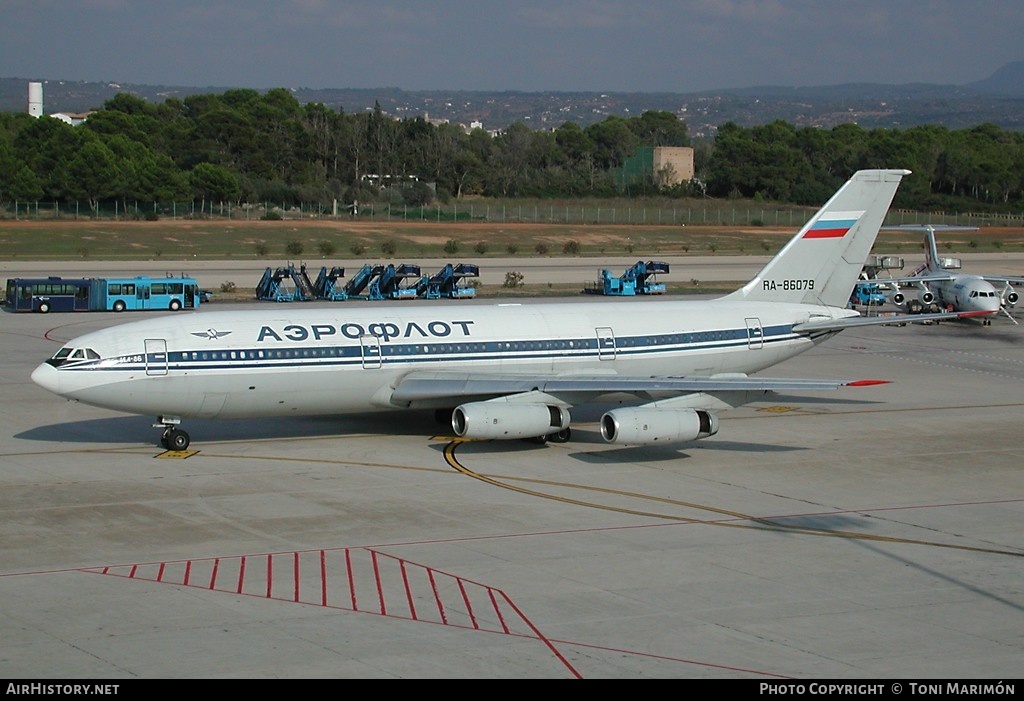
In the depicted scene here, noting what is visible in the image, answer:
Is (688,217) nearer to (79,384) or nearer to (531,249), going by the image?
(531,249)

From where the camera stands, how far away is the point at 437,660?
20562 millimetres

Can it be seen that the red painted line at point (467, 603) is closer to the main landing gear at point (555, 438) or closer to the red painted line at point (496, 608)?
the red painted line at point (496, 608)

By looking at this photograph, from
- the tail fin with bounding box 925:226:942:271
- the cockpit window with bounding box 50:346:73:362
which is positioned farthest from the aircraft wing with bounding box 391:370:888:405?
the tail fin with bounding box 925:226:942:271

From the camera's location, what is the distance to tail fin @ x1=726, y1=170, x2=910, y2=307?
45.8m

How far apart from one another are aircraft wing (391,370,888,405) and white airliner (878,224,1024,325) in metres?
35.2

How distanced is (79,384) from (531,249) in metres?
99.3

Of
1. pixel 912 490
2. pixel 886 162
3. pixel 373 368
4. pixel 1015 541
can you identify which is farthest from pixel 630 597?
pixel 886 162

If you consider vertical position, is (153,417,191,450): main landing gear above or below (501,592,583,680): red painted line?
above

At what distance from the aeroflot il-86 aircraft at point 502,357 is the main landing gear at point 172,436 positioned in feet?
0.14

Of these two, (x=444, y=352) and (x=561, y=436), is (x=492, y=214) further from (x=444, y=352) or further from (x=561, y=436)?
(x=561, y=436)

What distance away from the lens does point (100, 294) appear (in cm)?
7681

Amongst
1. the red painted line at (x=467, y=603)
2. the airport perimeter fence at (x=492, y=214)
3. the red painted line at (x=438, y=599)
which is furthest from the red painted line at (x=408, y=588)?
the airport perimeter fence at (x=492, y=214)

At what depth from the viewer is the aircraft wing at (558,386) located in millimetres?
38125

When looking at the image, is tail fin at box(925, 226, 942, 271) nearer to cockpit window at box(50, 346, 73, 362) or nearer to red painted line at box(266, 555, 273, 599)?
cockpit window at box(50, 346, 73, 362)
